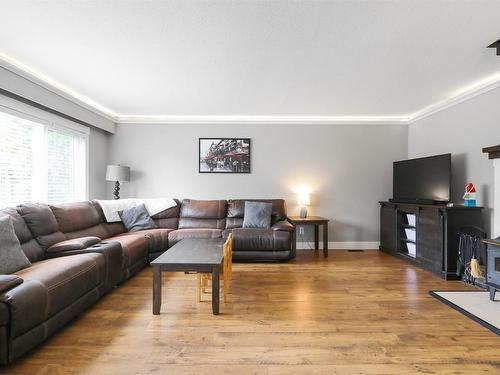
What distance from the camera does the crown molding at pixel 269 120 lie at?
16.6 feet

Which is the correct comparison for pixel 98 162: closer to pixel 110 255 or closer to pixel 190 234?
pixel 190 234

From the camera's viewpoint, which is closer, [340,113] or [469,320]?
[469,320]

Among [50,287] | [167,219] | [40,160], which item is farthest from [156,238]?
[50,287]

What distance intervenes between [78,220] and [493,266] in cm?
471

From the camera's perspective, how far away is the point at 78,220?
136 inches

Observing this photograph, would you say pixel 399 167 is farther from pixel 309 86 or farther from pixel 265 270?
pixel 265 270

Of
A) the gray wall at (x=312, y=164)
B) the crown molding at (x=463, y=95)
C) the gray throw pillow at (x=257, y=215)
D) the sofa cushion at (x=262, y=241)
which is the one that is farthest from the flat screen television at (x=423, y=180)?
the gray throw pillow at (x=257, y=215)

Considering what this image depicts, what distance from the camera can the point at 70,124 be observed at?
415 cm

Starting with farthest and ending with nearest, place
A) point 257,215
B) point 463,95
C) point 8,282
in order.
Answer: point 257,215 → point 463,95 → point 8,282

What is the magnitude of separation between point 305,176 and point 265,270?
2124 mm

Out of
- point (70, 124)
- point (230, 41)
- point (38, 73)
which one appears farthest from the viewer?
point (70, 124)

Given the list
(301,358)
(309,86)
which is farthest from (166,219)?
(301,358)

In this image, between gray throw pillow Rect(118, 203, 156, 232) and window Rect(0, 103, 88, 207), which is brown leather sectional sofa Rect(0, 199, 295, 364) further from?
window Rect(0, 103, 88, 207)

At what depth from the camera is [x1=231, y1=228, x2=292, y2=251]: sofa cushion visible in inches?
163
